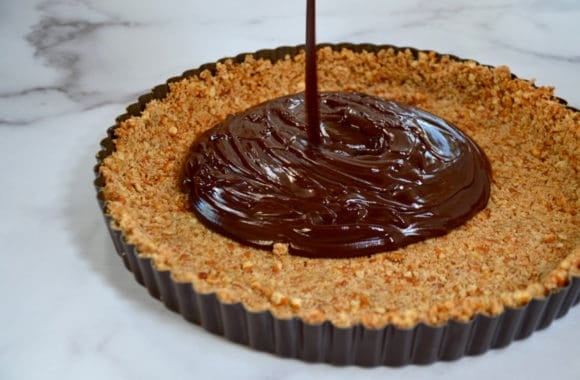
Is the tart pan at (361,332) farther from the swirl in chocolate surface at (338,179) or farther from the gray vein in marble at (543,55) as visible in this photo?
the gray vein in marble at (543,55)

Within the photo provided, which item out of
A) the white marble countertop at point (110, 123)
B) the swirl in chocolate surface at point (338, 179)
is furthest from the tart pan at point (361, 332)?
the swirl in chocolate surface at point (338, 179)

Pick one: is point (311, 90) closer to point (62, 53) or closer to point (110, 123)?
point (110, 123)

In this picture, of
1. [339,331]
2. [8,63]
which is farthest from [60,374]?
[8,63]

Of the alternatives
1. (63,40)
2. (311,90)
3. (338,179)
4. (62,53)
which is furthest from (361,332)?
(63,40)

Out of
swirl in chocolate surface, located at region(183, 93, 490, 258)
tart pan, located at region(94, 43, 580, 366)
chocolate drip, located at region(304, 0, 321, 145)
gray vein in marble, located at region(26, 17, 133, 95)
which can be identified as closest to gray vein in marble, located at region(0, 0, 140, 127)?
gray vein in marble, located at region(26, 17, 133, 95)

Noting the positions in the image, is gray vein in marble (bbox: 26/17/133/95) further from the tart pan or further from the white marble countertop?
the tart pan
